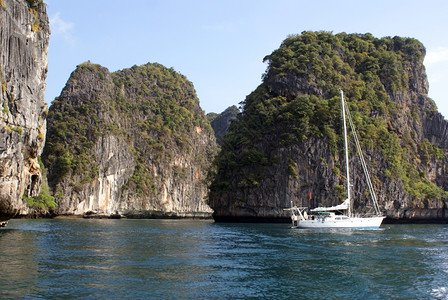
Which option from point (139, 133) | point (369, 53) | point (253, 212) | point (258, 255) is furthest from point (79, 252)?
point (139, 133)

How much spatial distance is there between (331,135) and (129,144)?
6960 cm

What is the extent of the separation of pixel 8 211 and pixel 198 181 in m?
105

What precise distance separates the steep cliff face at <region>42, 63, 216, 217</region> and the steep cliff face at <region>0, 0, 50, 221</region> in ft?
178

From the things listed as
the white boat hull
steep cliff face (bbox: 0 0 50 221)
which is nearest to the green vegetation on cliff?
steep cliff face (bbox: 0 0 50 221)

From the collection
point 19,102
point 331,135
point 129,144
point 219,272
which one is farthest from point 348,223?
point 129,144

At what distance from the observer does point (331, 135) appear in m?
62.7

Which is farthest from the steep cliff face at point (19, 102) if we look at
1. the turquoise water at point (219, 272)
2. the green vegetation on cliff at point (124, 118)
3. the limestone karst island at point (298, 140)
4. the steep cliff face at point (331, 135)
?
the green vegetation on cliff at point (124, 118)

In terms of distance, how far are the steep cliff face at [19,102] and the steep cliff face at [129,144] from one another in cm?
5416

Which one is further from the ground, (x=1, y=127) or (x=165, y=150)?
(x=165, y=150)

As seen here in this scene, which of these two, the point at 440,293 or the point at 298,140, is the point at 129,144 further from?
the point at 440,293

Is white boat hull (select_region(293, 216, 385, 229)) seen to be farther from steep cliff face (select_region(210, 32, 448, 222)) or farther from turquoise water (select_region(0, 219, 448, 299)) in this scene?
turquoise water (select_region(0, 219, 448, 299))

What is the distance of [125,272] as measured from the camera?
1761cm

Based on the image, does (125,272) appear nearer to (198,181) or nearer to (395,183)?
(395,183)

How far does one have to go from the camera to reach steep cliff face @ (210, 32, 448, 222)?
62594 mm
